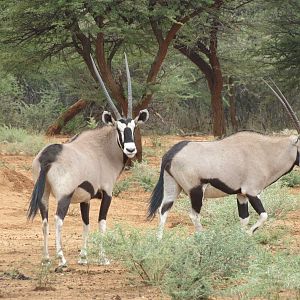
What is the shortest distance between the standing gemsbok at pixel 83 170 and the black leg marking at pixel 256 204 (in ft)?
4.32

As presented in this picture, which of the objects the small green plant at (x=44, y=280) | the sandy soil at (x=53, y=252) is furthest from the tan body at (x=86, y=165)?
the small green plant at (x=44, y=280)

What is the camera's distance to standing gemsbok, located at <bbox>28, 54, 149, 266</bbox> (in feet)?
28.5

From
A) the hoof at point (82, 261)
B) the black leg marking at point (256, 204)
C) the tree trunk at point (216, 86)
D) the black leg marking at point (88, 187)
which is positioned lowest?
the tree trunk at point (216, 86)

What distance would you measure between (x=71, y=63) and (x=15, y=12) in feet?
17.7

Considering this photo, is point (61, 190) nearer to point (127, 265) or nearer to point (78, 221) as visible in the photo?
point (127, 265)

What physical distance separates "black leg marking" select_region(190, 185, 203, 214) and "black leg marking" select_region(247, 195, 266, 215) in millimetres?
561

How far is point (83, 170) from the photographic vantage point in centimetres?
898

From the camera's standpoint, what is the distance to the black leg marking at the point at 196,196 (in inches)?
370

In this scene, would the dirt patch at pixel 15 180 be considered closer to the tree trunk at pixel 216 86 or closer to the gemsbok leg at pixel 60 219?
the gemsbok leg at pixel 60 219

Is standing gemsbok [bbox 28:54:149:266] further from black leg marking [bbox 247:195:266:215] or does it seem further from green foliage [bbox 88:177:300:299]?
black leg marking [bbox 247:195:266:215]

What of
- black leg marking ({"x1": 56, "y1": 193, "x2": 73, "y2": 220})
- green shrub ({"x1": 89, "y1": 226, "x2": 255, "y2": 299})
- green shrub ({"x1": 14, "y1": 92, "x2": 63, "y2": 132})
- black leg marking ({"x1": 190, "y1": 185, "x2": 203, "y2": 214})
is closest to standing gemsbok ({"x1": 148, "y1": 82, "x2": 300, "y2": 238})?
black leg marking ({"x1": 190, "y1": 185, "x2": 203, "y2": 214})

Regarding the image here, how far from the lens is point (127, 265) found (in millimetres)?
7555

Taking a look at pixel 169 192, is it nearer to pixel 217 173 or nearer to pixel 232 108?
pixel 217 173

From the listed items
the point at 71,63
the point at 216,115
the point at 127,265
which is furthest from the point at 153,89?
the point at 127,265
